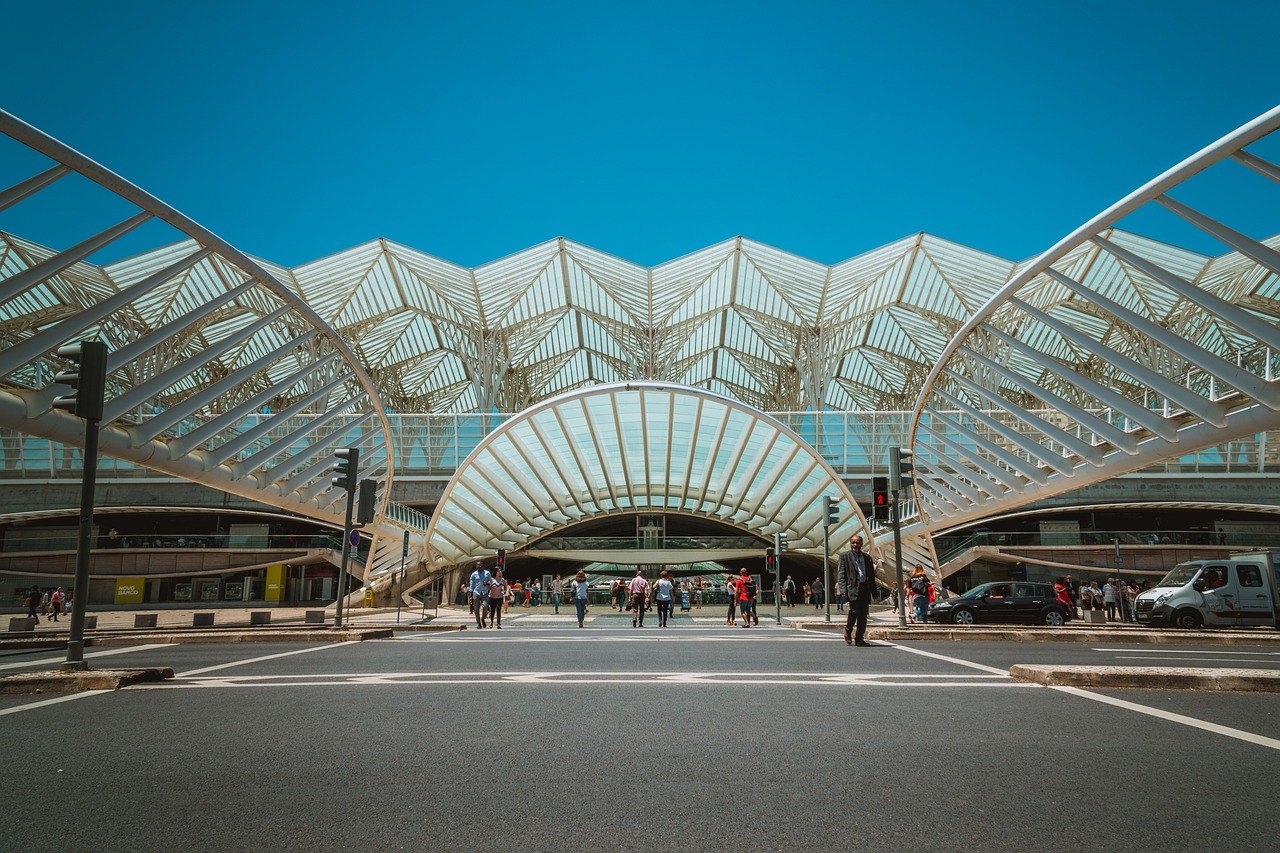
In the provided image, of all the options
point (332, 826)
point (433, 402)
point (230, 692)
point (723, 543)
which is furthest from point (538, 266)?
point (332, 826)

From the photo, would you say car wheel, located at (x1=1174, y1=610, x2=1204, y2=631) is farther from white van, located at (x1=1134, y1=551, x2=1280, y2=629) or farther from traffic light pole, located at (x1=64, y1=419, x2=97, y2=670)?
traffic light pole, located at (x1=64, y1=419, x2=97, y2=670)

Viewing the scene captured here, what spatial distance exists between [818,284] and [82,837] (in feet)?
176

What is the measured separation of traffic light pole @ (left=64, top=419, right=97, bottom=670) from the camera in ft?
27.5

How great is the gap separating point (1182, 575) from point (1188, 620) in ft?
5.46

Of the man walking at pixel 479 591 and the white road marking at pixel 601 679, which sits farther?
the man walking at pixel 479 591

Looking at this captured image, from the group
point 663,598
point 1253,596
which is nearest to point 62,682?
point 663,598

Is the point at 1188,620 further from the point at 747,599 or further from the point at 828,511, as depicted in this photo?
the point at 747,599

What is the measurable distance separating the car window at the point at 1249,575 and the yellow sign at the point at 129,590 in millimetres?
45572

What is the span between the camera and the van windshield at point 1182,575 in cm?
2144

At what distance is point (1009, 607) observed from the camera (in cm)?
2250

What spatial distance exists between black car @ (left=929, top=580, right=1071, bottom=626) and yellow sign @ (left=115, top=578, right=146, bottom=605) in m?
38.8

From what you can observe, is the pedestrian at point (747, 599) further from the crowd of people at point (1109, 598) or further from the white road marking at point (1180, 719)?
the white road marking at point (1180, 719)

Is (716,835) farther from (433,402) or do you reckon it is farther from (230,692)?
(433,402)

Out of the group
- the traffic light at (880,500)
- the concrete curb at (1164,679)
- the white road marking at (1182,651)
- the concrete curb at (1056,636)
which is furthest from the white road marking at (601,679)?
the traffic light at (880,500)
